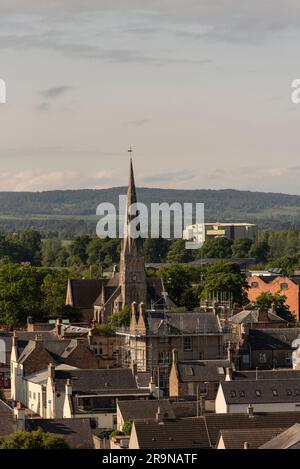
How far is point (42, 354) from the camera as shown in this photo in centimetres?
8550

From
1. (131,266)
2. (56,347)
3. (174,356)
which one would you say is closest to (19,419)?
(174,356)

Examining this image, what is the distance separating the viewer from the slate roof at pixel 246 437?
54562 millimetres

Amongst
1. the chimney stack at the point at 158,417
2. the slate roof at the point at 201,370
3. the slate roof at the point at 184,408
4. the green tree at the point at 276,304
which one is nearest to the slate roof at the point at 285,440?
the chimney stack at the point at 158,417

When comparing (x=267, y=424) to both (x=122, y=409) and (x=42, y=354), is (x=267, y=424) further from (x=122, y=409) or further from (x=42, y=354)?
(x=42, y=354)

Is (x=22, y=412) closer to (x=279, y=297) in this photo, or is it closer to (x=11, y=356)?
(x=11, y=356)

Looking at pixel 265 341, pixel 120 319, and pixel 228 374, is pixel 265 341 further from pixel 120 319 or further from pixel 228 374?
pixel 120 319

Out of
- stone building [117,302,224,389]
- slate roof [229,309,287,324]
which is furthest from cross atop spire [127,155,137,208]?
stone building [117,302,224,389]

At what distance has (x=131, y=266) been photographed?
121875 millimetres

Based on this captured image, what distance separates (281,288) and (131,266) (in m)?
16.0
